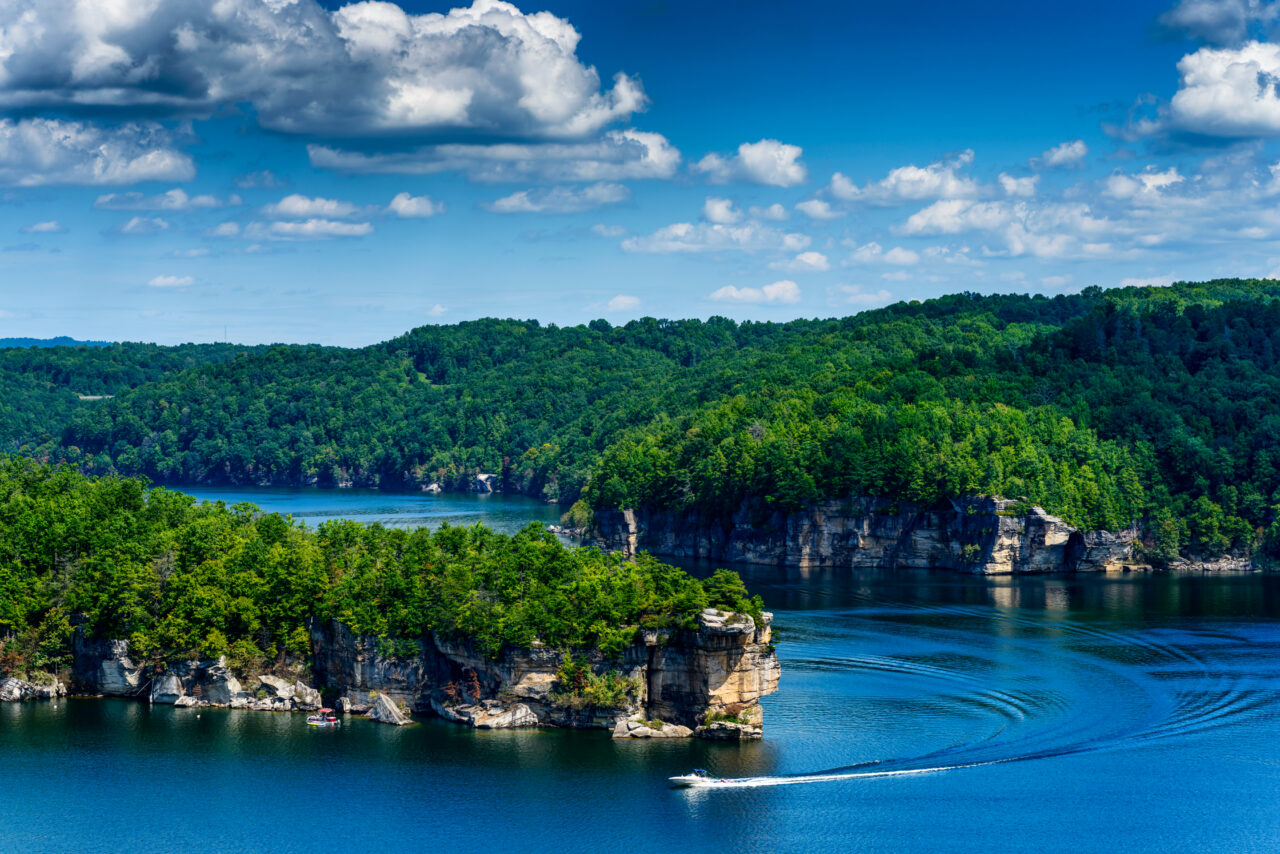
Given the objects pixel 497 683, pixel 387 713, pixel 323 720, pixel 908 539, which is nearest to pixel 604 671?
pixel 497 683

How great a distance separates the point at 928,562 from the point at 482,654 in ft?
240

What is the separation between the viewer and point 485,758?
6562 cm

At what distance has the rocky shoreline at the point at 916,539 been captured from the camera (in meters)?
130

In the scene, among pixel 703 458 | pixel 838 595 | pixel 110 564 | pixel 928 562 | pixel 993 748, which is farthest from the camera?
pixel 703 458

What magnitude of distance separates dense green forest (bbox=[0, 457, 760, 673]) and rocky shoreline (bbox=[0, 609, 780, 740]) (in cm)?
97

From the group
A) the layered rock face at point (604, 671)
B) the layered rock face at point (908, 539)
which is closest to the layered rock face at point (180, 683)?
the layered rock face at point (604, 671)

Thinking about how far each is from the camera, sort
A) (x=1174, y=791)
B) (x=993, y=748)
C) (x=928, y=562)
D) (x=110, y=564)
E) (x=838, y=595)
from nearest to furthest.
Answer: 1. (x=1174, y=791)
2. (x=993, y=748)
3. (x=110, y=564)
4. (x=838, y=595)
5. (x=928, y=562)

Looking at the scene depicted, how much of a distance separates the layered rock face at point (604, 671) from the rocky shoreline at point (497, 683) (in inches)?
1.9

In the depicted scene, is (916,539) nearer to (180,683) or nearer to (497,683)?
(497,683)

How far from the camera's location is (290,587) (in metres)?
76.2

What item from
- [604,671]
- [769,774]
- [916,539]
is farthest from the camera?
[916,539]

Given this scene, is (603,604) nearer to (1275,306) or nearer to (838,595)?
(838,595)

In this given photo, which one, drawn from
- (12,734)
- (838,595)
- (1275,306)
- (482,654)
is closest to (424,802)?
(482,654)

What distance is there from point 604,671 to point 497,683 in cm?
587
